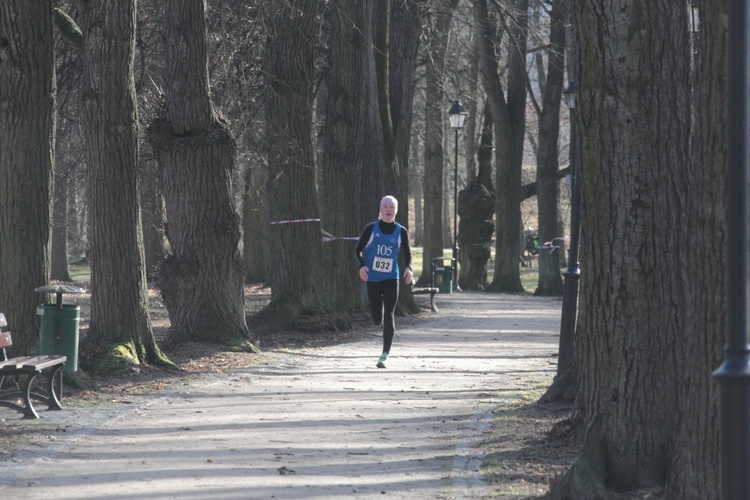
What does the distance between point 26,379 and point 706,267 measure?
581 cm

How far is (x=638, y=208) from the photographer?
Answer: 678 cm

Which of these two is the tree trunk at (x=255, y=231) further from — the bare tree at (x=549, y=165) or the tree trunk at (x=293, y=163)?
the tree trunk at (x=293, y=163)

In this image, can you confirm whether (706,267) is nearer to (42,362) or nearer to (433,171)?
(42,362)

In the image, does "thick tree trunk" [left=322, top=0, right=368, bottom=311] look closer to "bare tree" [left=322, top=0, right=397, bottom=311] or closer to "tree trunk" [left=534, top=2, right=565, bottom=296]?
"bare tree" [left=322, top=0, right=397, bottom=311]


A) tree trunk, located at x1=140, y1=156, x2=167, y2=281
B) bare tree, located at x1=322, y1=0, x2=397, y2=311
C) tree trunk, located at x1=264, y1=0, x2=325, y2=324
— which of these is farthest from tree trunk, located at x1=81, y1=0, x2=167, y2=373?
tree trunk, located at x1=140, y1=156, x2=167, y2=281

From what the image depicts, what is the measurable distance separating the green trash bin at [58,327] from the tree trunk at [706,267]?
6112 mm

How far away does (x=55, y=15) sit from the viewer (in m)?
12.4

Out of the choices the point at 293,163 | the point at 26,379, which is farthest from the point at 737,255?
the point at 293,163

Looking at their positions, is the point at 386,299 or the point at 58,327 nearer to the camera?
the point at 58,327

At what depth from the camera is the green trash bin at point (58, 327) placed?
391 inches

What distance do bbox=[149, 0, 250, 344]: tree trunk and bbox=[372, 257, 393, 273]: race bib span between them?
5.78 feet

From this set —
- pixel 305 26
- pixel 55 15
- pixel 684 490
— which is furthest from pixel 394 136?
pixel 684 490

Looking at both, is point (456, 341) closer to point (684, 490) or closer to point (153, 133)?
point (153, 133)

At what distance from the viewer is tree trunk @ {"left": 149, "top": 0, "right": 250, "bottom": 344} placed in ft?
43.7
